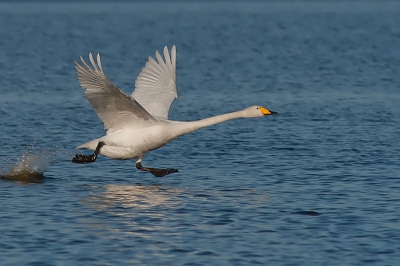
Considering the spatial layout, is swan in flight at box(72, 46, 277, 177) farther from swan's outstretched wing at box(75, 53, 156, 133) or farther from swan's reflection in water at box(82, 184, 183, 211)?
swan's reflection in water at box(82, 184, 183, 211)

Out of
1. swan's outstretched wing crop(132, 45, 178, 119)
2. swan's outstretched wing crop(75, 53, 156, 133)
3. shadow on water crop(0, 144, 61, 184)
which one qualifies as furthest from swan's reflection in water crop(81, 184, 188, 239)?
swan's outstretched wing crop(132, 45, 178, 119)

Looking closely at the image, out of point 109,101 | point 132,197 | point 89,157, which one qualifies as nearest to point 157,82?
point 89,157

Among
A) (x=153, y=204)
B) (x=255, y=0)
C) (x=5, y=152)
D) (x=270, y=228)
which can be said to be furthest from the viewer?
(x=255, y=0)

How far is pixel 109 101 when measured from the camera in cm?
1273

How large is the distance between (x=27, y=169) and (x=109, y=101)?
2406 millimetres

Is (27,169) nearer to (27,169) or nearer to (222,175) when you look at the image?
(27,169)

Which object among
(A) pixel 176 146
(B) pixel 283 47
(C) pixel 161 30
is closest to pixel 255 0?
(C) pixel 161 30

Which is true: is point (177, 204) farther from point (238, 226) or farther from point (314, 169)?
point (314, 169)

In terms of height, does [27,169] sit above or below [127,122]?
below

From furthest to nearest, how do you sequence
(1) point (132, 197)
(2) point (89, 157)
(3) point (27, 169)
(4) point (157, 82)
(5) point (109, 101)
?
(4) point (157, 82) → (3) point (27, 169) → (2) point (89, 157) → (1) point (132, 197) → (5) point (109, 101)

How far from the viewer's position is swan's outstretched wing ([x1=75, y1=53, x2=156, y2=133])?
39.8 feet

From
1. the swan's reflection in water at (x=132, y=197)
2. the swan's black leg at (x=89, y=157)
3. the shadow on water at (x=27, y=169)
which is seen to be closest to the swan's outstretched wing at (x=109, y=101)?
the swan's black leg at (x=89, y=157)

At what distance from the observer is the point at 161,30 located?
50031 mm

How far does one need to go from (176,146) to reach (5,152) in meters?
3.01
